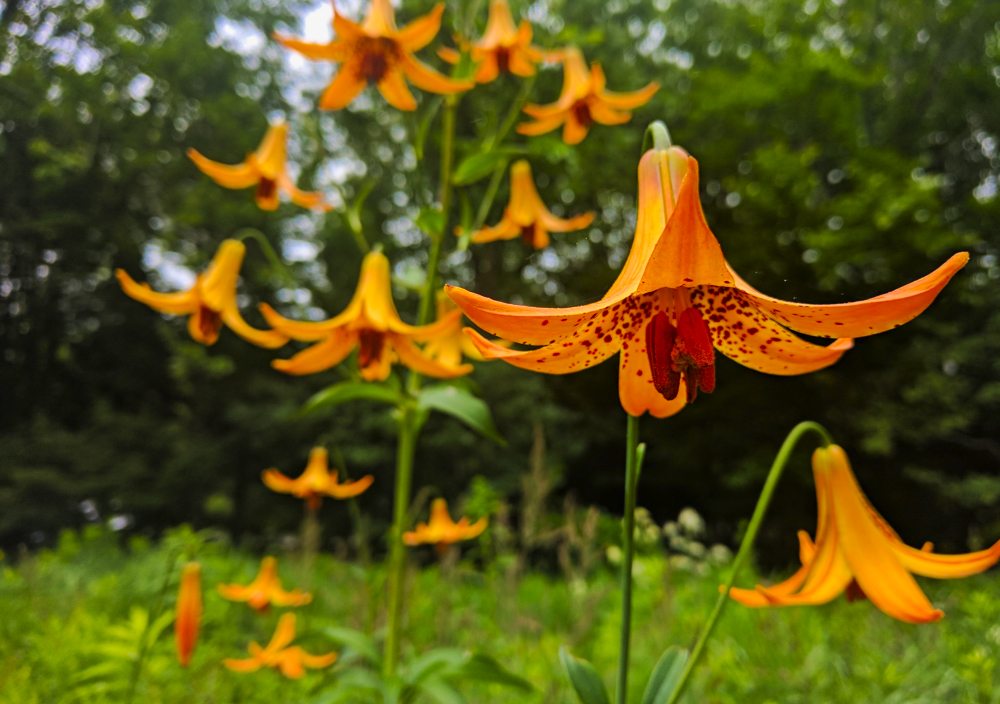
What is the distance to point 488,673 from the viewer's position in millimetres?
883

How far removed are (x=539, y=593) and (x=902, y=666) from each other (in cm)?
181

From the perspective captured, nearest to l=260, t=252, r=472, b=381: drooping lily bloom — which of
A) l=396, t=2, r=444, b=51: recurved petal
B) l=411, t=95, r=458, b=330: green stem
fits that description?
l=411, t=95, r=458, b=330: green stem

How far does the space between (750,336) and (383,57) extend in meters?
0.78

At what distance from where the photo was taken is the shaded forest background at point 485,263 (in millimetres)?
4391

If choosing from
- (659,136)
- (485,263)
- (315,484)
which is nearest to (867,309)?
(659,136)

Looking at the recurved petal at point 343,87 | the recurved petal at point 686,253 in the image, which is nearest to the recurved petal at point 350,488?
the recurved petal at point 343,87

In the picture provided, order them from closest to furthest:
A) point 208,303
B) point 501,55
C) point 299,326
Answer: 1. point 299,326
2. point 208,303
3. point 501,55

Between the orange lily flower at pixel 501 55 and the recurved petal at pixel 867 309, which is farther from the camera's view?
the orange lily flower at pixel 501 55

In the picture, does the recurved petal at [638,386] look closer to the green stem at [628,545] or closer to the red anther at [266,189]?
the green stem at [628,545]

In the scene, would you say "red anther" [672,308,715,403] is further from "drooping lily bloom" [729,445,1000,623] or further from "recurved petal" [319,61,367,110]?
"recurved petal" [319,61,367,110]

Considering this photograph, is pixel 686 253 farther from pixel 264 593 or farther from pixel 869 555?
pixel 264 593

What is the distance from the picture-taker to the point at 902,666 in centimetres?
160

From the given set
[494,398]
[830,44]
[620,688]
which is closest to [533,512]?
[620,688]

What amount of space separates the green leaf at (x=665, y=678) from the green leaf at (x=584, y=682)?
34 mm
